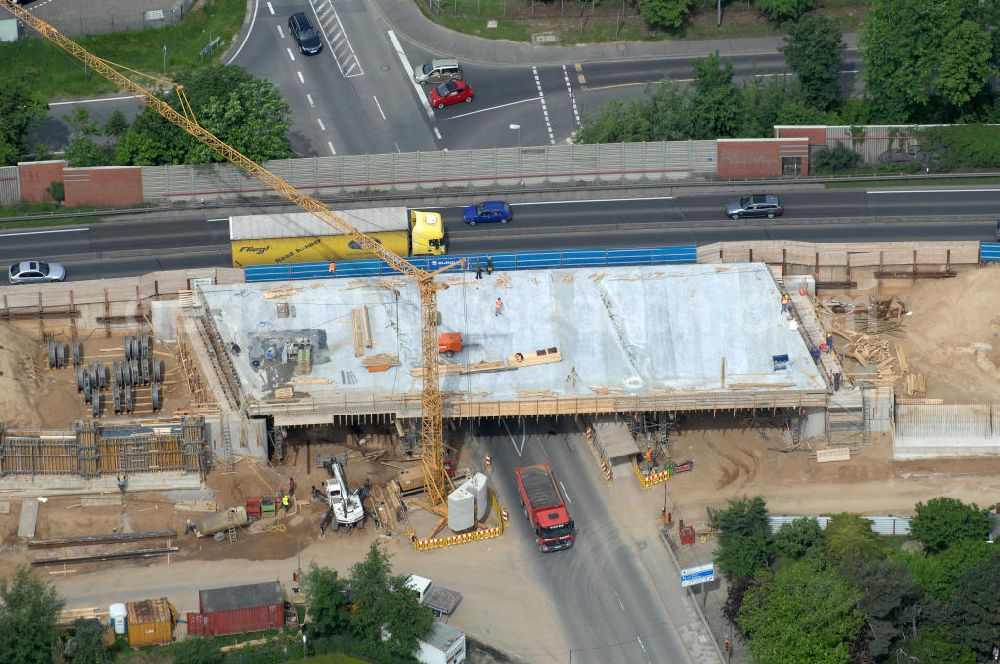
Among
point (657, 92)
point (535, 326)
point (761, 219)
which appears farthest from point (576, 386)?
point (657, 92)

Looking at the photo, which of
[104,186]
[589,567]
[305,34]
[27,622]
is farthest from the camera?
[305,34]

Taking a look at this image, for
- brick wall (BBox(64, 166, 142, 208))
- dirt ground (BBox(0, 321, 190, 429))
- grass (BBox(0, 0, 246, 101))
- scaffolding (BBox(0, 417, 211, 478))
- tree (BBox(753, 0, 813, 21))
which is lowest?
scaffolding (BBox(0, 417, 211, 478))

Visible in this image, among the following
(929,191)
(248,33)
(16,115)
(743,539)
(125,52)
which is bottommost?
(743,539)

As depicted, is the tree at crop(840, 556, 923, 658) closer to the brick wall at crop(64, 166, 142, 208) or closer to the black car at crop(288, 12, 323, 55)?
the brick wall at crop(64, 166, 142, 208)

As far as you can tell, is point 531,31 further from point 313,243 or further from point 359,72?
point 313,243

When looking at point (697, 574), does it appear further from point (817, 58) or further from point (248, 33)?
point (248, 33)

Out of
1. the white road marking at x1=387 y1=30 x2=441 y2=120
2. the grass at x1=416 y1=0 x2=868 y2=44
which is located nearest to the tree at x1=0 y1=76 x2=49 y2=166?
the white road marking at x1=387 y1=30 x2=441 y2=120

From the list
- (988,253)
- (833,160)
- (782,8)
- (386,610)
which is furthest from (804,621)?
(782,8)
